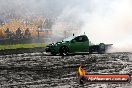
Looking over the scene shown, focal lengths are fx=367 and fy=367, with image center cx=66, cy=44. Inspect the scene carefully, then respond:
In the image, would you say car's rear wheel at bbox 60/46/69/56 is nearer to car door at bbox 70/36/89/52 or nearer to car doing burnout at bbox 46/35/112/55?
car doing burnout at bbox 46/35/112/55

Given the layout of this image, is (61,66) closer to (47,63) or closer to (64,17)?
(47,63)

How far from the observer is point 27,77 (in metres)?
14.8

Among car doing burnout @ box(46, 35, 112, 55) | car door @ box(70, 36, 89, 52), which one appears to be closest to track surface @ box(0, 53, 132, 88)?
car doing burnout @ box(46, 35, 112, 55)

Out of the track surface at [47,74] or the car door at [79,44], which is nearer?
the track surface at [47,74]

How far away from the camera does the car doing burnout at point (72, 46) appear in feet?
80.3

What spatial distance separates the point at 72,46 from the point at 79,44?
0.54 meters

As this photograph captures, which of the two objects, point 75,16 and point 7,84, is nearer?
point 7,84

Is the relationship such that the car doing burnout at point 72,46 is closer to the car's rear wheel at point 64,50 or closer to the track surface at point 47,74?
the car's rear wheel at point 64,50

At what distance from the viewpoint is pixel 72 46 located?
2477 centimetres

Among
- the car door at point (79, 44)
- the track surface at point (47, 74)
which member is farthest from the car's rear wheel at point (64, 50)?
the track surface at point (47, 74)

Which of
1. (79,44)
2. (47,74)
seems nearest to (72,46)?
(79,44)

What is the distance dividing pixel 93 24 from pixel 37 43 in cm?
1036

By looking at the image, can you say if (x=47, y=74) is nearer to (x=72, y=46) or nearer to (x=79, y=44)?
(x=72, y=46)

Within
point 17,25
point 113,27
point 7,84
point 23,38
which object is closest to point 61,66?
point 7,84
